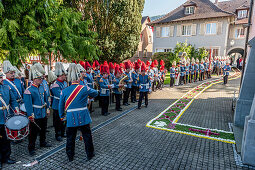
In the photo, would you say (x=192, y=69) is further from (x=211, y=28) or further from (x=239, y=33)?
(x=239, y=33)

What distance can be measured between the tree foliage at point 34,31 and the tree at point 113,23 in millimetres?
8465

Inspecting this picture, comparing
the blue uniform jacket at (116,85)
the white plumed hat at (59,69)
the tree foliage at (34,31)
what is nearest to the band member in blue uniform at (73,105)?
the white plumed hat at (59,69)

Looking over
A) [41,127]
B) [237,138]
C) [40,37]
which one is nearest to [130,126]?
[41,127]

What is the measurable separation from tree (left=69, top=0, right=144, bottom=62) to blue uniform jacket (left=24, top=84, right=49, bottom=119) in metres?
12.4

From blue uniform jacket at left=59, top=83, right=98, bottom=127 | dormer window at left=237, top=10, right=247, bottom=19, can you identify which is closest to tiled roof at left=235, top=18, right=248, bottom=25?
dormer window at left=237, top=10, right=247, bottom=19

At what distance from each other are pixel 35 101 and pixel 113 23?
14636 millimetres

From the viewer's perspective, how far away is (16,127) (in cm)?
421

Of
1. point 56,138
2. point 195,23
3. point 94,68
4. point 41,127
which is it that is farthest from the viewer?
point 195,23

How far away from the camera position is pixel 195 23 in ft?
84.1

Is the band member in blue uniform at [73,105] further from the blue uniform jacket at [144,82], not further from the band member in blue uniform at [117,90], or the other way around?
the blue uniform jacket at [144,82]

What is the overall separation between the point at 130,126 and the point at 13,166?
3.87m

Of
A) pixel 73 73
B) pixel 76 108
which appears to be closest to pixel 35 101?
pixel 76 108

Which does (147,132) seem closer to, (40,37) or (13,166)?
(13,166)

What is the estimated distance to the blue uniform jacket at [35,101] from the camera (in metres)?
4.50
